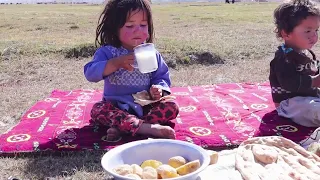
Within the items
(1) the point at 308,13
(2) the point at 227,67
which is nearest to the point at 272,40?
(2) the point at 227,67

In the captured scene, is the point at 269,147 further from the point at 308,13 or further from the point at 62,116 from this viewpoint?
the point at 62,116

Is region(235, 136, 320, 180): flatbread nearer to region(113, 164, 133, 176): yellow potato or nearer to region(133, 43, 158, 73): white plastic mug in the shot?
region(113, 164, 133, 176): yellow potato

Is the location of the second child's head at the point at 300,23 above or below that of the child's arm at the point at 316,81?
above

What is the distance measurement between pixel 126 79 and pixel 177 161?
4.12 ft

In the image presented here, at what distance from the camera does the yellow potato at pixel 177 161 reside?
6.59ft

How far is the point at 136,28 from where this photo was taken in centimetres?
299

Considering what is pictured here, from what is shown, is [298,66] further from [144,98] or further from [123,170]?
[123,170]

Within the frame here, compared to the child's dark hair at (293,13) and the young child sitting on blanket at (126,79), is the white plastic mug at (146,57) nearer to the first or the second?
the young child sitting on blanket at (126,79)

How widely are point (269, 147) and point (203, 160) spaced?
613 mm

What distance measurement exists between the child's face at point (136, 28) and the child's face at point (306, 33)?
1.13 meters

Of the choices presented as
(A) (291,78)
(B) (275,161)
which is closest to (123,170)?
(B) (275,161)

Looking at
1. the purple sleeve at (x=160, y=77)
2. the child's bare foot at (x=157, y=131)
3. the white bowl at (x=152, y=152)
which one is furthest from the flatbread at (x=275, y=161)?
the purple sleeve at (x=160, y=77)

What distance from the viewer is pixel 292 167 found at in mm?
2191

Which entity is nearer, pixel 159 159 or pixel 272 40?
pixel 159 159
